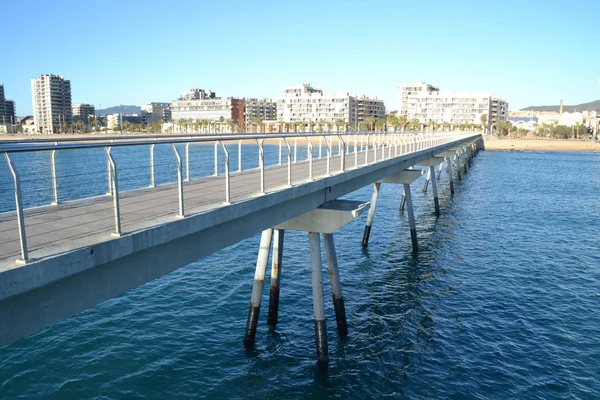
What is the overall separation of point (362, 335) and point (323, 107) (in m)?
167

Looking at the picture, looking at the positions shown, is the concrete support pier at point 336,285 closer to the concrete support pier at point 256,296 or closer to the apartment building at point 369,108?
the concrete support pier at point 256,296

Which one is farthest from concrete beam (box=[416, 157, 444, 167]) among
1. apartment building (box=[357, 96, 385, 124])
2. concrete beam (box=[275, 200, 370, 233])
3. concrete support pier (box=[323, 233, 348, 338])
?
apartment building (box=[357, 96, 385, 124])

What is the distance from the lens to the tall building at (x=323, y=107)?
174500 mm

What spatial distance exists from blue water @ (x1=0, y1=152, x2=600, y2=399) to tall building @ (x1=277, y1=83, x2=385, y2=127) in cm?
15033

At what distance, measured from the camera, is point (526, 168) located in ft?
251

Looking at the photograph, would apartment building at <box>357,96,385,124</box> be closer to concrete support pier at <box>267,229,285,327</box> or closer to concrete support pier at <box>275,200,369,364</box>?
concrete support pier at <box>267,229,285,327</box>

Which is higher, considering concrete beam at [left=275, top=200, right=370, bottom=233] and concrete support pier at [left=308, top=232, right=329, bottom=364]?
concrete beam at [left=275, top=200, right=370, bottom=233]

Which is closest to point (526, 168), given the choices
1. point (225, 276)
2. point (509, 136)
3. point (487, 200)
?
point (487, 200)

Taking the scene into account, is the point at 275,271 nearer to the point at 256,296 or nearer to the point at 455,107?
the point at 256,296

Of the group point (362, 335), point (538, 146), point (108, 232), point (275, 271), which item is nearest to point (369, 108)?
point (538, 146)

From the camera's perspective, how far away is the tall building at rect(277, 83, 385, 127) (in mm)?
174500

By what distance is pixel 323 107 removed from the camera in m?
178

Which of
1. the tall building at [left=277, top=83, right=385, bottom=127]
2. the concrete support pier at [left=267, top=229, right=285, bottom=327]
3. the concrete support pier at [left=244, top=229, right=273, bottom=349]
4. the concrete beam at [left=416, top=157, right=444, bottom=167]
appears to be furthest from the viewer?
the tall building at [left=277, top=83, right=385, bottom=127]

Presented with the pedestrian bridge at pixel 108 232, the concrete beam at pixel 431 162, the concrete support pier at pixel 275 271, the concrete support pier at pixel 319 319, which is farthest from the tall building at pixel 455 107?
the pedestrian bridge at pixel 108 232
